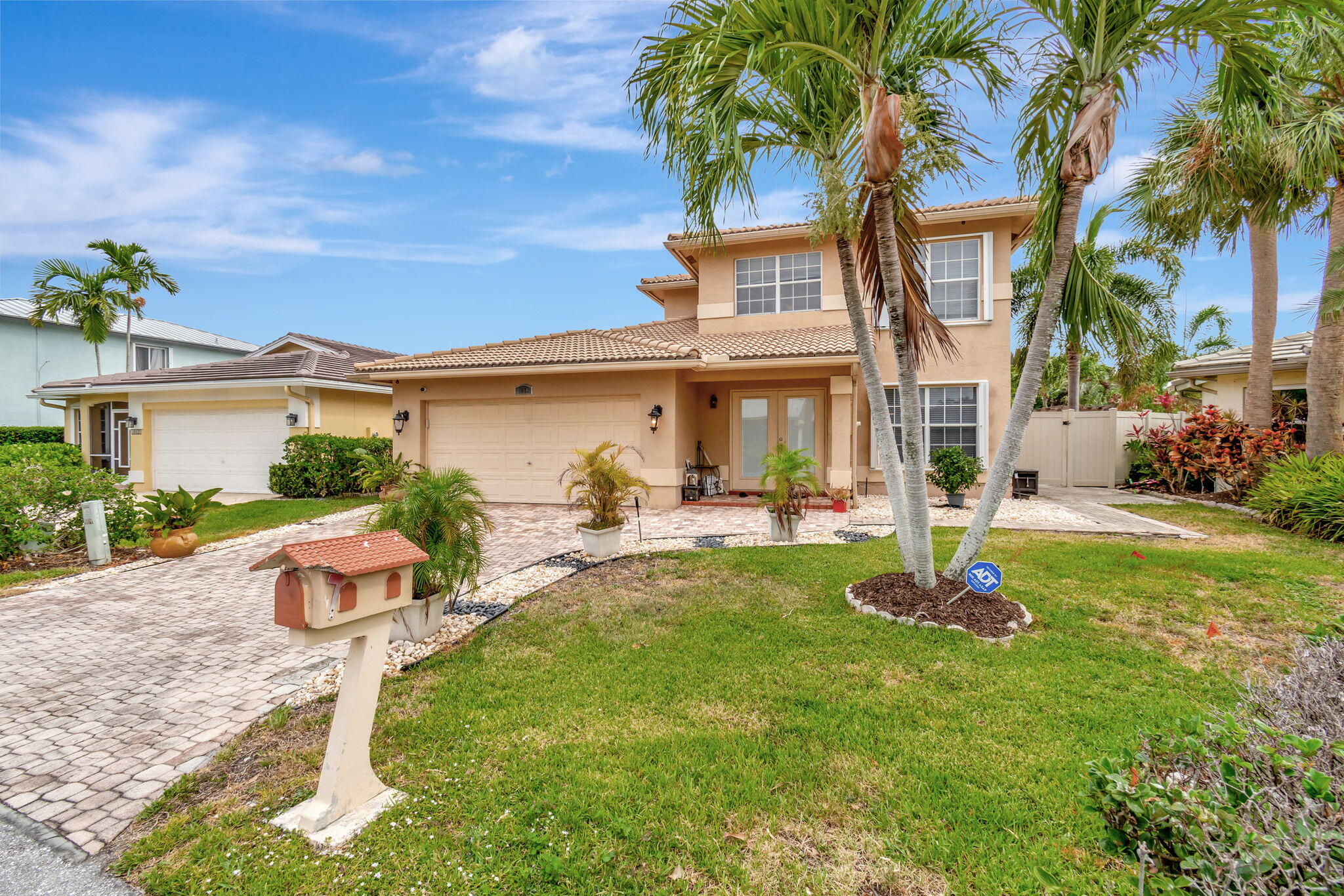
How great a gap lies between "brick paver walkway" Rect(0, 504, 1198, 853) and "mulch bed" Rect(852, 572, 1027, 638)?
14.6 ft

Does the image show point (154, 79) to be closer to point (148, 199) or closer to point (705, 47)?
point (148, 199)

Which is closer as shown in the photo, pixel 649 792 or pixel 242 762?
pixel 649 792

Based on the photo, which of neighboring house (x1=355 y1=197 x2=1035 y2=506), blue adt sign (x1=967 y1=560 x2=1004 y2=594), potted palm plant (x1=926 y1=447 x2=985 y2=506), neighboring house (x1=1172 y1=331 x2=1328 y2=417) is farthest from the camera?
neighboring house (x1=1172 y1=331 x2=1328 y2=417)

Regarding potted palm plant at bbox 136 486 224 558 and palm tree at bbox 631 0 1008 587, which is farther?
potted palm plant at bbox 136 486 224 558

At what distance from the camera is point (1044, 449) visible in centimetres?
1580

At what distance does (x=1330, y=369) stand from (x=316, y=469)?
20639mm

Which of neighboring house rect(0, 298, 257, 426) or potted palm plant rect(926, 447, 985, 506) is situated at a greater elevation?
neighboring house rect(0, 298, 257, 426)

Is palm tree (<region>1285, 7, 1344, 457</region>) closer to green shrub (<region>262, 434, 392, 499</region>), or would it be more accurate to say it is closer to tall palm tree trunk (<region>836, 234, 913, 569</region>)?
tall palm tree trunk (<region>836, 234, 913, 569</region>)

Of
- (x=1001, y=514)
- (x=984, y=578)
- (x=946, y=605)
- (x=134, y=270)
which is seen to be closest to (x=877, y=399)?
(x=984, y=578)

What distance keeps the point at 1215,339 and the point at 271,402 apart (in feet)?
126

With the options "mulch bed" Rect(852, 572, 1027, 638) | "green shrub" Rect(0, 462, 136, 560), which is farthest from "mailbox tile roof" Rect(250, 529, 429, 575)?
"green shrub" Rect(0, 462, 136, 560)

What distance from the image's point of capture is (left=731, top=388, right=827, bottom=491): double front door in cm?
1371

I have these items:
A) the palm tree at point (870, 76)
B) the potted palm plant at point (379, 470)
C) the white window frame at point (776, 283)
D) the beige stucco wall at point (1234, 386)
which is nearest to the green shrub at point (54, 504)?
the potted palm plant at point (379, 470)

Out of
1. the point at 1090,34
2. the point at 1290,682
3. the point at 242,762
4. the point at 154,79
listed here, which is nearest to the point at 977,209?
the point at 1090,34
